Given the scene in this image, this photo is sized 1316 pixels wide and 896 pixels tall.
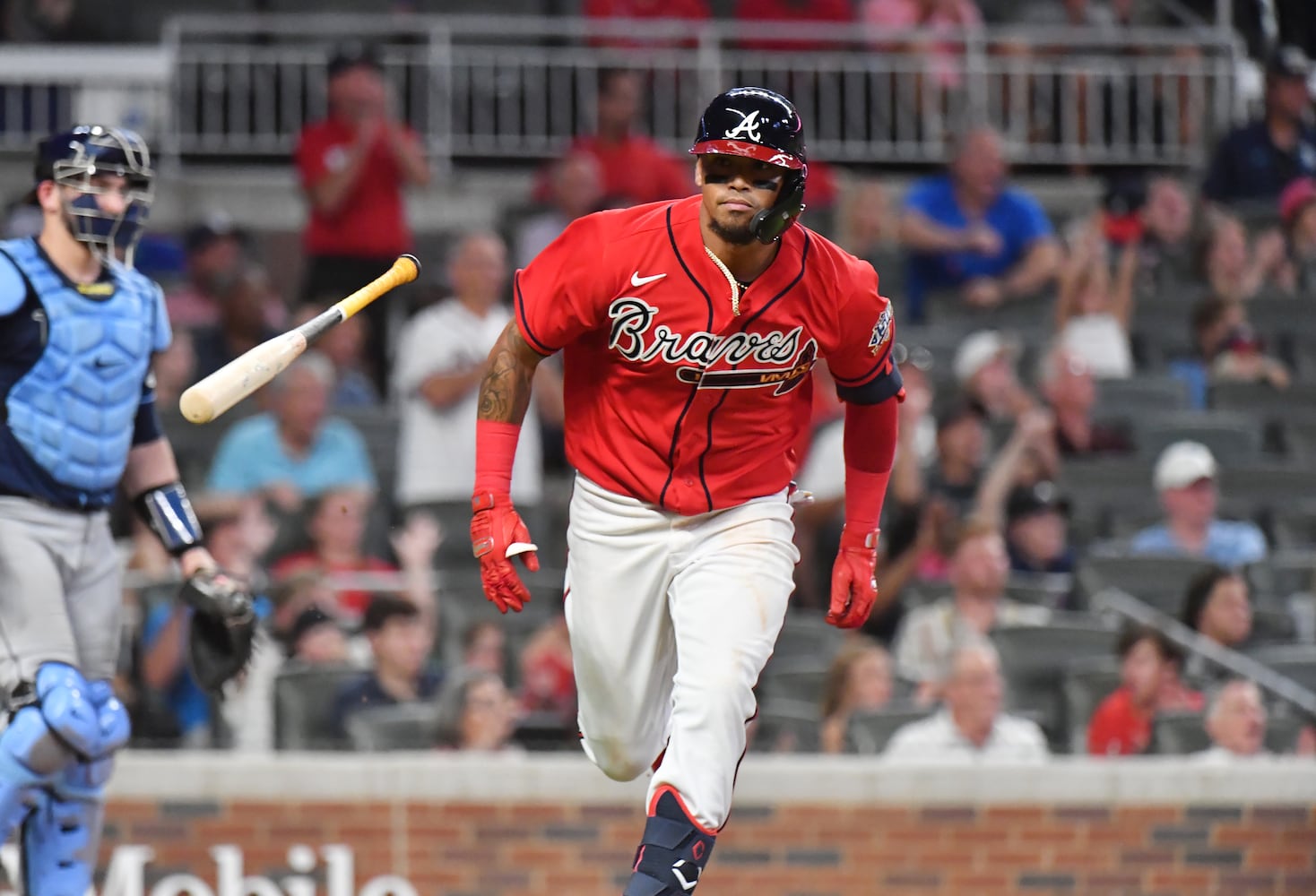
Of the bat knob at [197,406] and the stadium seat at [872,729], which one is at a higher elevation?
the bat knob at [197,406]

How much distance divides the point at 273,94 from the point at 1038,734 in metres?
7.23

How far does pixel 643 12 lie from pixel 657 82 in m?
0.46

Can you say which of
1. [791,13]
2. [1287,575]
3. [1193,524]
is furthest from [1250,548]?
[791,13]

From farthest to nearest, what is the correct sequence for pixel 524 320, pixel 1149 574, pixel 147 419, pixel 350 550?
pixel 1149 574 < pixel 350 550 < pixel 147 419 < pixel 524 320

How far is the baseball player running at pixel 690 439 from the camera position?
529 centimetres

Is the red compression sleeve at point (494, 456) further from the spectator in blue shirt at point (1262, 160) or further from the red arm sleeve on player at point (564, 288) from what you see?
the spectator in blue shirt at point (1262, 160)

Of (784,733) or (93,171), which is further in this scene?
(784,733)

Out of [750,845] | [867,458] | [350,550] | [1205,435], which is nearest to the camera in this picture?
[867,458]

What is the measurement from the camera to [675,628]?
558cm

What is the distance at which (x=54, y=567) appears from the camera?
243 inches

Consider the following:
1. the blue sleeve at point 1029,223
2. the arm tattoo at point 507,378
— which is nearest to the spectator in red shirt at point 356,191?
the blue sleeve at point 1029,223

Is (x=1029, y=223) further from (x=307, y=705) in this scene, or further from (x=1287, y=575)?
(x=307, y=705)

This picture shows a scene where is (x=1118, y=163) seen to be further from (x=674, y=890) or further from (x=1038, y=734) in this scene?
(x=674, y=890)

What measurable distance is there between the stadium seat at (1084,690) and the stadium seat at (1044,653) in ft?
0.74
